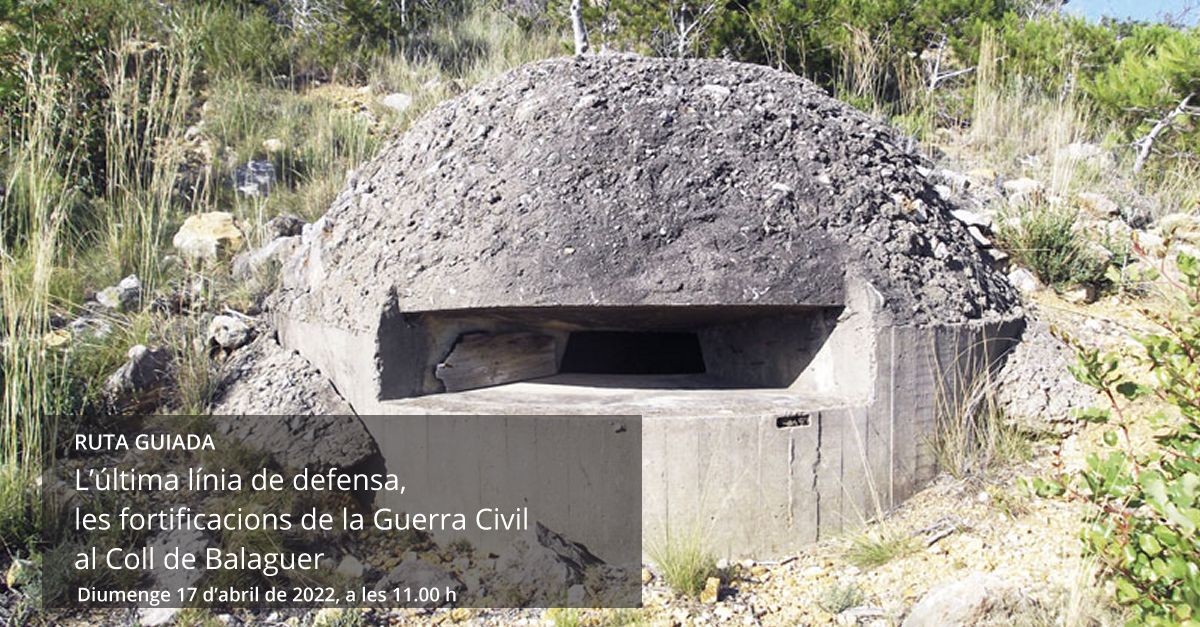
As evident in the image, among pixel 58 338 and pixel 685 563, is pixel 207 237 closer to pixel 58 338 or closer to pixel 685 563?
pixel 58 338

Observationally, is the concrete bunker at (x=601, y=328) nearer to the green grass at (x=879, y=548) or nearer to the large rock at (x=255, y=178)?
the green grass at (x=879, y=548)

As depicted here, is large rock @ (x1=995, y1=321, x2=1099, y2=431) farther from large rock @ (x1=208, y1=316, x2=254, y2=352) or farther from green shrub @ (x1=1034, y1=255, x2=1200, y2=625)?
large rock @ (x1=208, y1=316, x2=254, y2=352)

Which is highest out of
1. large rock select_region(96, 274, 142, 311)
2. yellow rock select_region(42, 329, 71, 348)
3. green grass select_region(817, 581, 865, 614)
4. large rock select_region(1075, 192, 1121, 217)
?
large rock select_region(1075, 192, 1121, 217)

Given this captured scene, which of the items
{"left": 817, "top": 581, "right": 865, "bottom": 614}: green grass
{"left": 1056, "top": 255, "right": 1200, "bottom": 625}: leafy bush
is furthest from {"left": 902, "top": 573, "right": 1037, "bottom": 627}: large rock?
{"left": 1056, "top": 255, "right": 1200, "bottom": 625}: leafy bush

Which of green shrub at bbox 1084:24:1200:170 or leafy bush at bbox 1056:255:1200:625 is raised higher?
green shrub at bbox 1084:24:1200:170

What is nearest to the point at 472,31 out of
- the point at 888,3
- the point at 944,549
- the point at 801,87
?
the point at 888,3

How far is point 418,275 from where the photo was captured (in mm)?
3691

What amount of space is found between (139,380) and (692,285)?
9.47 ft

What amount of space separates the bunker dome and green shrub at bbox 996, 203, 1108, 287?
641 mm

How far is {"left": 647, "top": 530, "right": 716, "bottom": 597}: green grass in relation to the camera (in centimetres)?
319

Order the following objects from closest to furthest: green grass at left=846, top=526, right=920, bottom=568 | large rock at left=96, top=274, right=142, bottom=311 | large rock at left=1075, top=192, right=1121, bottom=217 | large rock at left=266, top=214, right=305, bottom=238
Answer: green grass at left=846, top=526, right=920, bottom=568 → large rock at left=96, top=274, right=142, bottom=311 → large rock at left=1075, top=192, right=1121, bottom=217 → large rock at left=266, top=214, right=305, bottom=238

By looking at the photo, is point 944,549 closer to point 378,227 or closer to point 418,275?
point 418,275

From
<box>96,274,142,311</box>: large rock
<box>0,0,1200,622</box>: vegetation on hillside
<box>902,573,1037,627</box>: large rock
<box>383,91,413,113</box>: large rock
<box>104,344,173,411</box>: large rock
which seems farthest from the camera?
<box>383,91,413,113</box>: large rock

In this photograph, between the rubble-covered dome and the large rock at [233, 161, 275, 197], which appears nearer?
the rubble-covered dome
